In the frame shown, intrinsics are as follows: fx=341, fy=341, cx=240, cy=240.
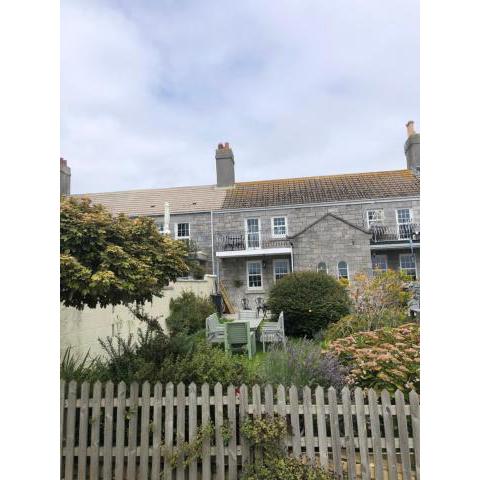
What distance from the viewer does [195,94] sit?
2688 mm

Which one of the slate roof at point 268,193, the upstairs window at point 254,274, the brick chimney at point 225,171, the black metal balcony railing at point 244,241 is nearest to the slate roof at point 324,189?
the slate roof at point 268,193

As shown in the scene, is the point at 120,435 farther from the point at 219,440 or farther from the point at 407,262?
the point at 407,262

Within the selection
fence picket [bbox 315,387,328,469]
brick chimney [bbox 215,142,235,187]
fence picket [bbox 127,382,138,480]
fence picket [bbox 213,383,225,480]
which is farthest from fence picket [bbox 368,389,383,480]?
brick chimney [bbox 215,142,235,187]

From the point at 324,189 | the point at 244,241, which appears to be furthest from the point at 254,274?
the point at 324,189

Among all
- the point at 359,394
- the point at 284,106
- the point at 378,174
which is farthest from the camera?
the point at 378,174

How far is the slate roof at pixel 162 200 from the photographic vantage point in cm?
1959

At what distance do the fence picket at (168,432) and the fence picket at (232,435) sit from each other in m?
0.53

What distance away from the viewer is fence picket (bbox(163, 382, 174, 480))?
308 cm

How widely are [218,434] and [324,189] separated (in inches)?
700

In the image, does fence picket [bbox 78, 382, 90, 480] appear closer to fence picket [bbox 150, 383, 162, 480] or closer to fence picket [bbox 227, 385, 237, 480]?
fence picket [bbox 150, 383, 162, 480]

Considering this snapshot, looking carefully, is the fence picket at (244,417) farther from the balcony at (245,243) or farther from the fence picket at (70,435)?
the balcony at (245,243)
